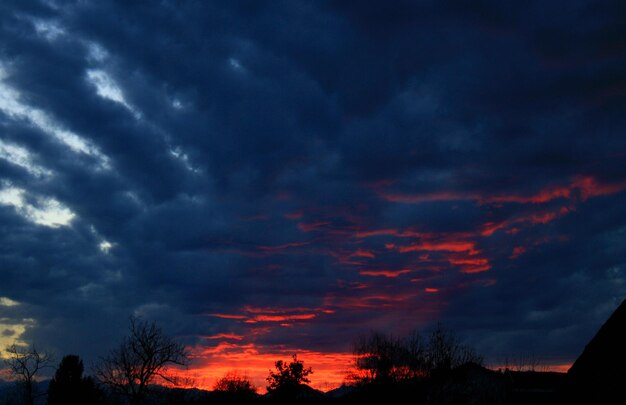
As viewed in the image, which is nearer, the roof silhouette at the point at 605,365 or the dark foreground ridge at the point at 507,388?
the roof silhouette at the point at 605,365

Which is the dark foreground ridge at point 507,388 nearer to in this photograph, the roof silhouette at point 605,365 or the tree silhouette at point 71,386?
the roof silhouette at point 605,365

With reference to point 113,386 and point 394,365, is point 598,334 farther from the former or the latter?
point 394,365

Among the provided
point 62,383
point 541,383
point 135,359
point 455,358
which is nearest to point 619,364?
point 541,383

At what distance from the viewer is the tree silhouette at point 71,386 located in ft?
250

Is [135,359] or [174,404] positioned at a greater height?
[135,359]

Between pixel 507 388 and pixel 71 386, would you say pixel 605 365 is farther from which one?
pixel 71 386

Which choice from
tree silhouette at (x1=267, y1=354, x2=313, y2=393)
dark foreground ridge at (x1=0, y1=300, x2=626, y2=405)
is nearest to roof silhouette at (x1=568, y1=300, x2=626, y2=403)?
dark foreground ridge at (x1=0, y1=300, x2=626, y2=405)

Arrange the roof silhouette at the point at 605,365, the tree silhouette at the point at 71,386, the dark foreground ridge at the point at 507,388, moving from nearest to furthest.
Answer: the roof silhouette at the point at 605,365 < the dark foreground ridge at the point at 507,388 < the tree silhouette at the point at 71,386

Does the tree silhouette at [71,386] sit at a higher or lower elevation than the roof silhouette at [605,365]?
lower

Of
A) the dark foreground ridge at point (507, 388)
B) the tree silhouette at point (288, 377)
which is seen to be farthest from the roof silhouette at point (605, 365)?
the tree silhouette at point (288, 377)

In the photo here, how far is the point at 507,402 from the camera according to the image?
148 feet

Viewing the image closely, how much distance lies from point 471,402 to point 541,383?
26.5 metres

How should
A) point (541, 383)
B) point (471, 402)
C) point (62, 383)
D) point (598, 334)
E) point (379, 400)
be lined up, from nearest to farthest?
point (598, 334) → point (471, 402) → point (379, 400) → point (541, 383) → point (62, 383)

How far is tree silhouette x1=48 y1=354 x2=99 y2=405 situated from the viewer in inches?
2995
